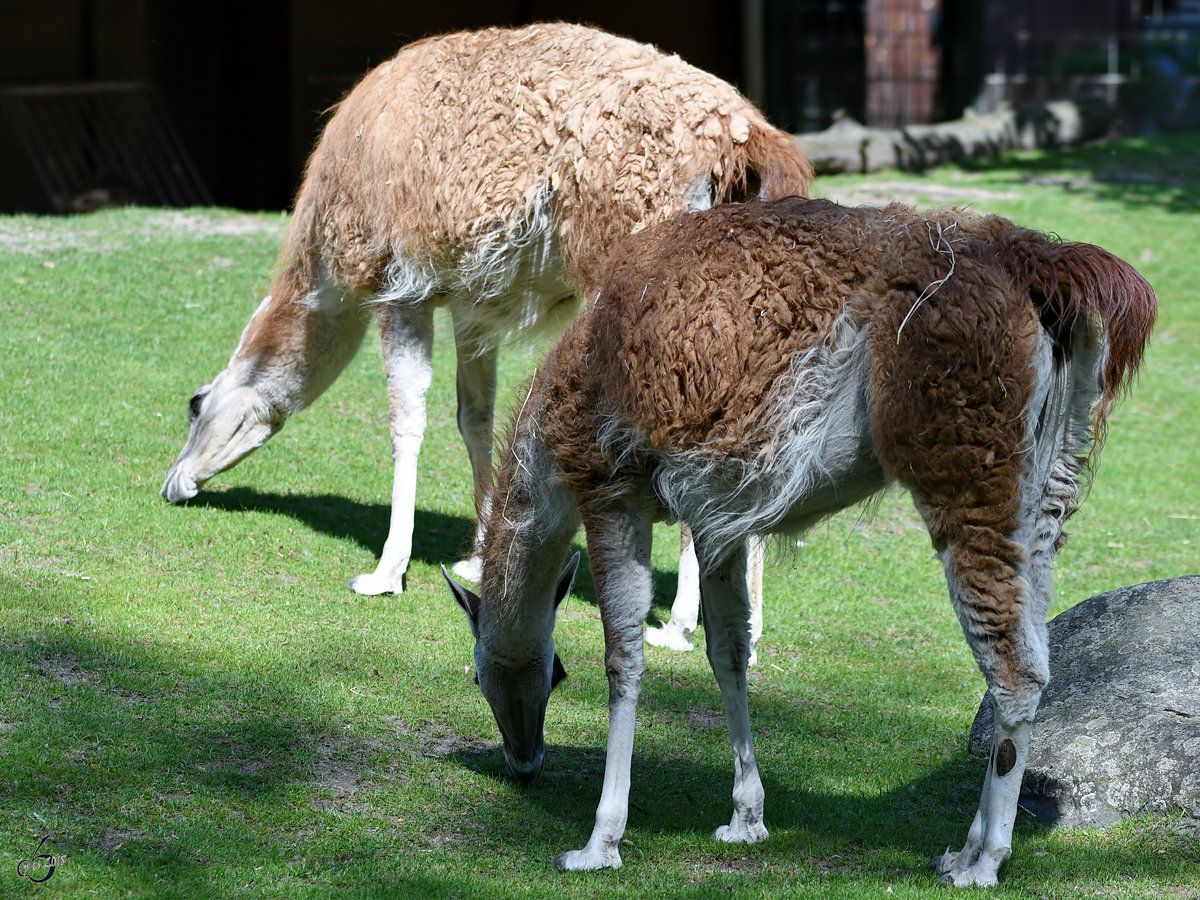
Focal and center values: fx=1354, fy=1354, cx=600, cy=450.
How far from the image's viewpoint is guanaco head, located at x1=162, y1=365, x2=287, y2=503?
7.56m

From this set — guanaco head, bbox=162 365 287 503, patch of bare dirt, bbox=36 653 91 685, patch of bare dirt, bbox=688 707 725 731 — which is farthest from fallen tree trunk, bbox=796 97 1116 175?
patch of bare dirt, bbox=36 653 91 685

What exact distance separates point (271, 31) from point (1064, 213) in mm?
9899

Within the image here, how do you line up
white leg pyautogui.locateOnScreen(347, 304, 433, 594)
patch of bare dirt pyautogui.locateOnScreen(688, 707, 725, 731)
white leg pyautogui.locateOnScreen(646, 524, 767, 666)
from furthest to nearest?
white leg pyautogui.locateOnScreen(347, 304, 433, 594), white leg pyautogui.locateOnScreen(646, 524, 767, 666), patch of bare dirt pyautogui.locateOnScreen(688, 707, 725, 731)

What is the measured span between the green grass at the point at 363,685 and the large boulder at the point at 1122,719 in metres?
0.14

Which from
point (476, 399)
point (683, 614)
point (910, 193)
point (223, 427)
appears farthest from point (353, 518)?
point (910, 193)

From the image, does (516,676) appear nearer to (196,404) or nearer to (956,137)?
(196,404)

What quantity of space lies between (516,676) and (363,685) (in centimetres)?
105

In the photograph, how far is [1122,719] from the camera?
16.2 ft

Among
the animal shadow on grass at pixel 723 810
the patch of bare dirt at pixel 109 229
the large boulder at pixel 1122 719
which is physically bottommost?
the animal shadow on grass at pixel 723 810

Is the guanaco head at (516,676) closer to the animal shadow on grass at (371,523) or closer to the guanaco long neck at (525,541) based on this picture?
the guanaco long neck at (525,541)

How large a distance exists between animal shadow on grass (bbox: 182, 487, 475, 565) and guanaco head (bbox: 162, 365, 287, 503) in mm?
224

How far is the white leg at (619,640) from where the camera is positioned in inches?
168

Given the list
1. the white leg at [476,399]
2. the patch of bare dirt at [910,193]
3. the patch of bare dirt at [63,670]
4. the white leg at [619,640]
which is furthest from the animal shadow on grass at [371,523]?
the patch of bare dirt at [910,193]

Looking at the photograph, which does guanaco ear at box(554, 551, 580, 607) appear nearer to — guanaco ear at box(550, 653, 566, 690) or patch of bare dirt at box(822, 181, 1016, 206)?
guanaco ear at box(550, 653, 566, 690)
